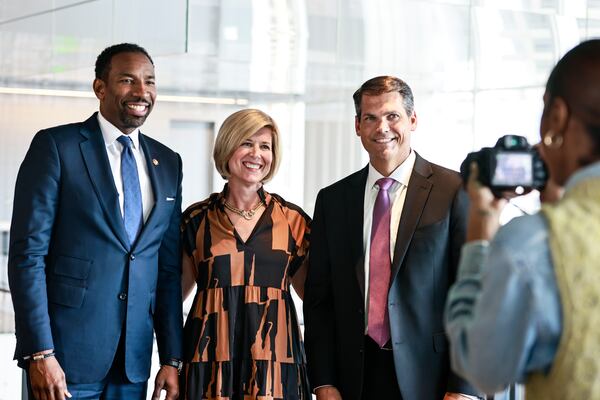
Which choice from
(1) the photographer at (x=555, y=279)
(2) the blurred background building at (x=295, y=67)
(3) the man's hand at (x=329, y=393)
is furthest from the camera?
(2) the blurred background building at (x=295, y=67)

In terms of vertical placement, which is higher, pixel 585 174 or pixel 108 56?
pixel 108 56

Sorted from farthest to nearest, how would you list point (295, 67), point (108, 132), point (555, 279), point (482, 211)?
point (295, 67) < point (108, 132) < point (482, 211) < point (555, 279)

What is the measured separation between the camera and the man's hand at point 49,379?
9.85 feet

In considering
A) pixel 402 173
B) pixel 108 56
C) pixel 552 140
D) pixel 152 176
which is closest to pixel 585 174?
pixel 552 140

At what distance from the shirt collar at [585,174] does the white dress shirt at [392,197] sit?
1.50m

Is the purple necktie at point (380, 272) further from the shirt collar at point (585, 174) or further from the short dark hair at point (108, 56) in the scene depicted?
the shirt collar at point (585, 174)

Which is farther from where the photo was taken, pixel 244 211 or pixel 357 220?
pixel 244 211

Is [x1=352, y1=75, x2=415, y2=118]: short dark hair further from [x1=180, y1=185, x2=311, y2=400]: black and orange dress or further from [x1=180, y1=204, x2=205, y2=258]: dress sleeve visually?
[x1=180, y1=204, x2=205, y2=258]: dress sleeve

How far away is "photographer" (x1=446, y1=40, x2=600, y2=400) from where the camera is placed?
4.97ft

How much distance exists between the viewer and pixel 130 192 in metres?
3.20

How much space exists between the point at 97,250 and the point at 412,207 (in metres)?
1.00

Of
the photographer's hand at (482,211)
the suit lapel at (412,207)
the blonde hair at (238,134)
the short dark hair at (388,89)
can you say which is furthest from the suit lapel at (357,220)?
the photographer's hand at (482,211)

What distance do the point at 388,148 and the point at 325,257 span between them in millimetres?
411

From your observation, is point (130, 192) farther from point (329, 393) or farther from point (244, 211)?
point (329, 393)
